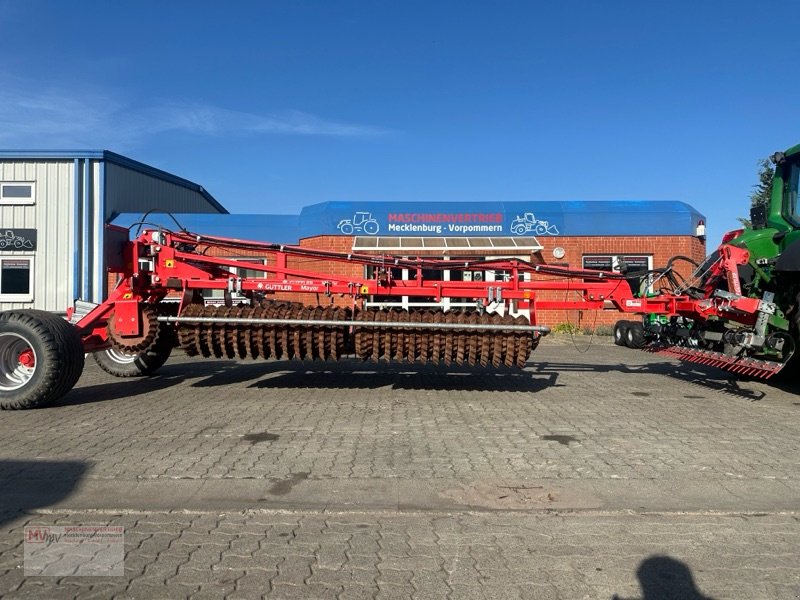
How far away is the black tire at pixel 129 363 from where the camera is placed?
367 inches

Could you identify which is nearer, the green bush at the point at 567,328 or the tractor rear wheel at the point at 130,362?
the tractor rear wheel at the point at 130,362

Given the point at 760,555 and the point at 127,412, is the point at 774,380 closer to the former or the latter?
the point at 760,555

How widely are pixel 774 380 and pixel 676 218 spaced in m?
9.50

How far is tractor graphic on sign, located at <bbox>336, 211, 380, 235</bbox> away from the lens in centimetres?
1784

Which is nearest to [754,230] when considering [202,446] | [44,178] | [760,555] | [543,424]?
[543,424]

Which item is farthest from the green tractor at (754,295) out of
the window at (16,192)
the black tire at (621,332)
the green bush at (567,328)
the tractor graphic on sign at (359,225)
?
the window at (16,192)

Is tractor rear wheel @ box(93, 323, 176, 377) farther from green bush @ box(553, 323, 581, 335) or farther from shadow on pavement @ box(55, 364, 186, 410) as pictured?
green bush @ box(553, 323, 581, 335)

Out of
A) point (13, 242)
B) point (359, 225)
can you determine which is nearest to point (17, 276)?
point (13, 242)

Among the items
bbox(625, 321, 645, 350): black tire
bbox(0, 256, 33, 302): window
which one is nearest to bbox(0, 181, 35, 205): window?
bbox(0, 256, 33, 302): window

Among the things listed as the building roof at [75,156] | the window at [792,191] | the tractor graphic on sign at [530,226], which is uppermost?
the building roof at [75,156]

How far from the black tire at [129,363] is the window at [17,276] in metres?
10.4

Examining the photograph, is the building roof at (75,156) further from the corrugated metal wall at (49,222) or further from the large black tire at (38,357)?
the large black tire at (38,357)

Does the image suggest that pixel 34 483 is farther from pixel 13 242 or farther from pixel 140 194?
pixel 140 194

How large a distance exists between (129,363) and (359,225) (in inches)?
375
